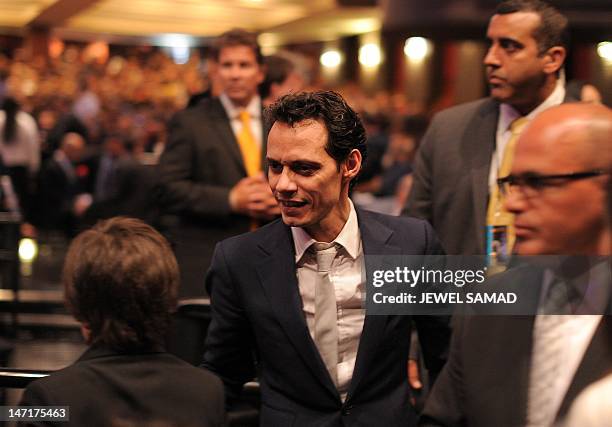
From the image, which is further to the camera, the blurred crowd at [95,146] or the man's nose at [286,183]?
the blurred crowd at [95,146]

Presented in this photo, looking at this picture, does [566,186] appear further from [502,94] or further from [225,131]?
[225,131]

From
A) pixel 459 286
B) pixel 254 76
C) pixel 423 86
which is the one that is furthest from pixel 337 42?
pixel 459 286

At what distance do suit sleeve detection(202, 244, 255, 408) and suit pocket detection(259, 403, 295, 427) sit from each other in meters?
0.13

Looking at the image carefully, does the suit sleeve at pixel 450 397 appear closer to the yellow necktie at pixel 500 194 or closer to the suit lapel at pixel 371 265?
the suit lapel at pixel 371 265

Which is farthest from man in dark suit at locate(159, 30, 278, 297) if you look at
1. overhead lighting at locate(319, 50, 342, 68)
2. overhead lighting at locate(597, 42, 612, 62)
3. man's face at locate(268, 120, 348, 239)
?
overhead lighting at locate(319, 50, 342, 68)

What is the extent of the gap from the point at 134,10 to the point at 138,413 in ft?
48.9

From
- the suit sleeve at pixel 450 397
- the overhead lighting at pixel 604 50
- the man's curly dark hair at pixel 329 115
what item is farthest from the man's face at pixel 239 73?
the overhead lighting at pixel 604 50

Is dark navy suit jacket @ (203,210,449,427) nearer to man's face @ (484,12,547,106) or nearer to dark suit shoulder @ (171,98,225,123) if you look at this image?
man's face @ (484,12,547,106)

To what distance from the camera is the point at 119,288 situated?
76.3 inches

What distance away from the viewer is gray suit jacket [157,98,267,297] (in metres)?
3.62

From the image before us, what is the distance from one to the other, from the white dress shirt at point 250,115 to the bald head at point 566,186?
2.01m

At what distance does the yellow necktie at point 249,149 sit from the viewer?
149 inches

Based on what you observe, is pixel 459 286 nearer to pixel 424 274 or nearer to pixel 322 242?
pixel 424 274

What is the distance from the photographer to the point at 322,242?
232cm
